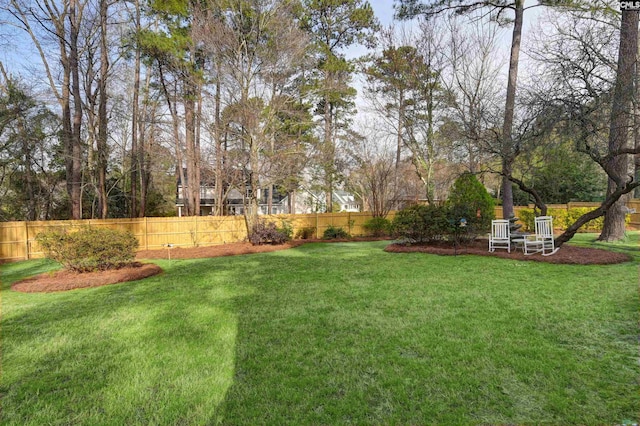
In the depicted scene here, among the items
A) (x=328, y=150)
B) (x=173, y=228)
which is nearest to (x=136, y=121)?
(x=173, y=228)

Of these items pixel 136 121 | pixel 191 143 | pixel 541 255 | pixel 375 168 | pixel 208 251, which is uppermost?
pixel 136 121

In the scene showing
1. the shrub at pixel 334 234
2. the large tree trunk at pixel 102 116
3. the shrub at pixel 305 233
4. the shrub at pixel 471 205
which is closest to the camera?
the shrub at pixel 471 205

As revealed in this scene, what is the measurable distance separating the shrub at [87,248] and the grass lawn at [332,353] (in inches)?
55.7

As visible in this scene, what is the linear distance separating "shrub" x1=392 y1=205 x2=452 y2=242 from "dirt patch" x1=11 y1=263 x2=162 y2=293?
7.14 metres

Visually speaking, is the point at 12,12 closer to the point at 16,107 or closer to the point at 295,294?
the point at 16,107

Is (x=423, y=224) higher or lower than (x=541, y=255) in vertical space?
higher

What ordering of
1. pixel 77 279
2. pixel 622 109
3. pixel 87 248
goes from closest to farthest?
1. pixel 622 109
2. pixel 77 279
3. pixel 87 248

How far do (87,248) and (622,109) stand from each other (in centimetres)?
1101

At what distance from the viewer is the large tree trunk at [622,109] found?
19.3ft

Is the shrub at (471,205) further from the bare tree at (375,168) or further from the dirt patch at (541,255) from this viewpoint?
the bare tree at (375,168)

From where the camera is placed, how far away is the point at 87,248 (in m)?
7.14

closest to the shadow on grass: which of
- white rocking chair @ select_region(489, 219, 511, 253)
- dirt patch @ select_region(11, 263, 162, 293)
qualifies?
dirt patch @ select_region(11, 263, 162, 293)

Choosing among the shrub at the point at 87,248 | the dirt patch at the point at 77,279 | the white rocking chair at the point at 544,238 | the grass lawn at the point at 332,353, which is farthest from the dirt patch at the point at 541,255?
the shrub at the point at 87,248

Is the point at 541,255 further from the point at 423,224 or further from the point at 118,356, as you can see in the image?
the point at 118,356
